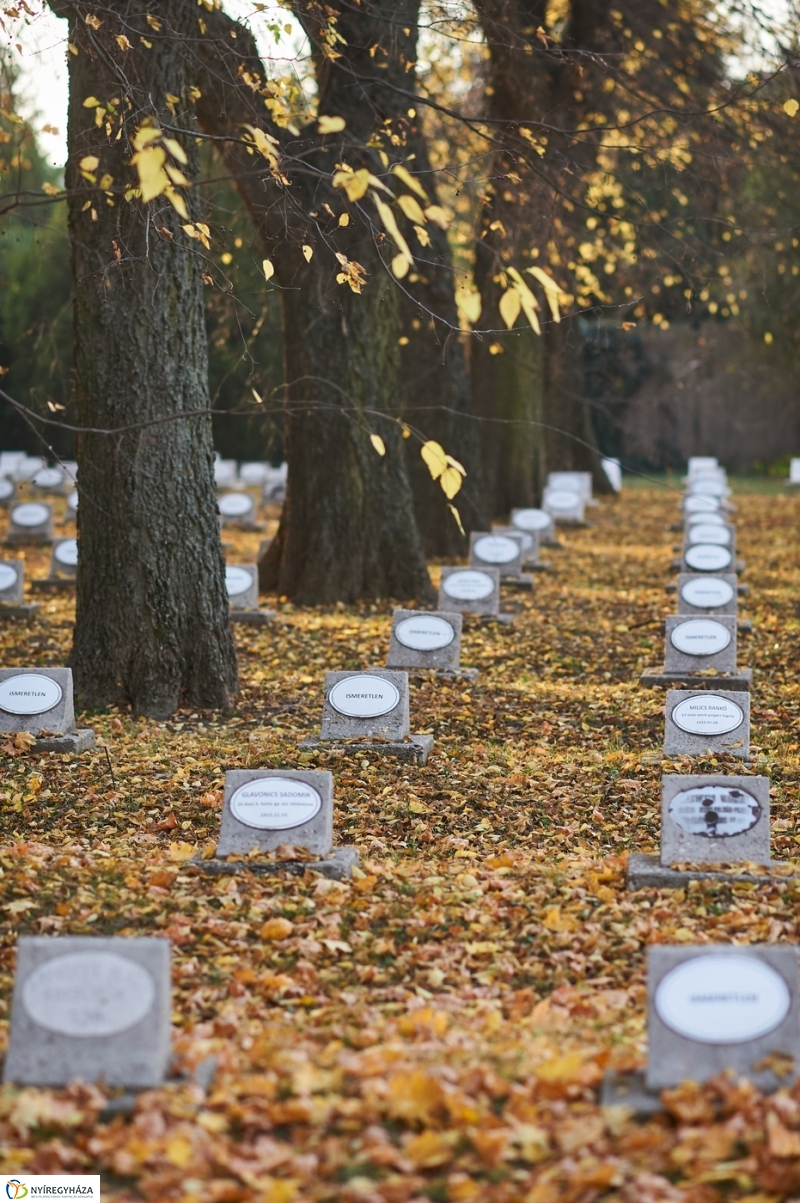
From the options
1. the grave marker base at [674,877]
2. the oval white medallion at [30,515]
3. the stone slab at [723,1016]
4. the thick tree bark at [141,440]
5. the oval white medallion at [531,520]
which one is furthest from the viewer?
the oval white medallion at [30,515]

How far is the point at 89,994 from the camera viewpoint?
3.72 m

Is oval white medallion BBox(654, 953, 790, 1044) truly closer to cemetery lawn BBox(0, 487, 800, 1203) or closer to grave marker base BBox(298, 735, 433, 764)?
cemetery lawn BBox(0, 487, 800, 1203)

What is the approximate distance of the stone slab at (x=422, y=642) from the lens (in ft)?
30.9

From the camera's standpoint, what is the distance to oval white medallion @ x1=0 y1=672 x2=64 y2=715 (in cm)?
736

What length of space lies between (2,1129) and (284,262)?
9.46 metres

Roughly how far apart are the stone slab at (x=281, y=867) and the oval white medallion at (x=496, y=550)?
847cm

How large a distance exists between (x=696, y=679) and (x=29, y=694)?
434 centimetres

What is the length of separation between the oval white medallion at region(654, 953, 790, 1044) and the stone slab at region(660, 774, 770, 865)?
1.64m

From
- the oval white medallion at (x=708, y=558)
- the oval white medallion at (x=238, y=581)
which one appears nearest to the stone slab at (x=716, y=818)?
the oval white medallion at (x=238, y=581)

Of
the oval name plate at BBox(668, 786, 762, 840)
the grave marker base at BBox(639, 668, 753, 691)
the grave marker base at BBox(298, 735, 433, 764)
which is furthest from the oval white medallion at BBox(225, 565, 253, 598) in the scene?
the oval name plate at BBox(668, 786, 762, 840)

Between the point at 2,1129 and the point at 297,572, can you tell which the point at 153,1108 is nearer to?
the point at 2,1129

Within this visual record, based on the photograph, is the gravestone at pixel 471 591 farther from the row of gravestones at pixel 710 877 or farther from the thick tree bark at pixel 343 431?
the row of gravestones at pixel 710 877

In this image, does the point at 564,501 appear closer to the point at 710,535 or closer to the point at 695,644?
the point at 710,535

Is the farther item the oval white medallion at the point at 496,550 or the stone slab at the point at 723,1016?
the oval white medallion at the point at 496,550
